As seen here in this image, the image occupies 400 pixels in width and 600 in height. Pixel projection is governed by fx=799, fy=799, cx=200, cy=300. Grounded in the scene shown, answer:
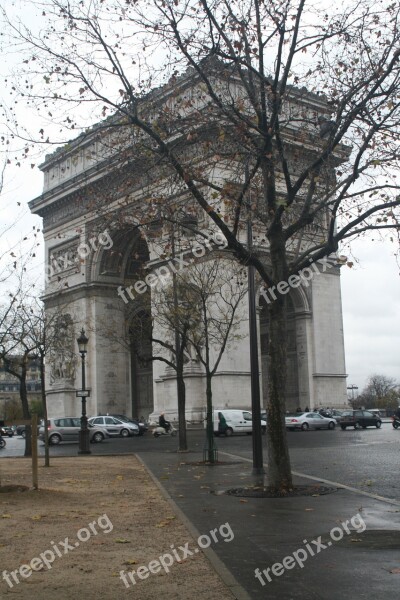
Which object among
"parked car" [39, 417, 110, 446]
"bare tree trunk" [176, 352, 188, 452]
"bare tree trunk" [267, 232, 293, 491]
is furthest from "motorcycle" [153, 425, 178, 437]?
"bare tree trunk" [267, 232, 293, 491]

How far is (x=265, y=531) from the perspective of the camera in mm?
9508

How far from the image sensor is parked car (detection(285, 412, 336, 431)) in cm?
4694

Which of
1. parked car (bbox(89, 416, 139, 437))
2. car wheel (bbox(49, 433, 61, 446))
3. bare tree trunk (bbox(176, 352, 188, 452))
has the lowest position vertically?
car wheel (bbox(49, 433, 61, 446))

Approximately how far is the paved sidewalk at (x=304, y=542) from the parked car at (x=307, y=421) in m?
32.4

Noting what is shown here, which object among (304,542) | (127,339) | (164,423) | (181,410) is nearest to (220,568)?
(304,542)

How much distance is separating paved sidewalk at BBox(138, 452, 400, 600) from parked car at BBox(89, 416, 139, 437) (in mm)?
33234

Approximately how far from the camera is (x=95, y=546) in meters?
8.65

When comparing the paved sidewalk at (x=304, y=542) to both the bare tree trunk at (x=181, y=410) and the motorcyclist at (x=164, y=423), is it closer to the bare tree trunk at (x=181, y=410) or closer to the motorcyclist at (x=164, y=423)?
the bare tree trunk at (x=181, y=410)

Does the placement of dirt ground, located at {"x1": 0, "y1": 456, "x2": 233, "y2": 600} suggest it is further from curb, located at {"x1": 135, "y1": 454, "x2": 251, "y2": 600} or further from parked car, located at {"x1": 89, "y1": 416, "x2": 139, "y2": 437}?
parked car, located at {"x1": 89, "y1": 416, "x2": 139, "y2": 437}

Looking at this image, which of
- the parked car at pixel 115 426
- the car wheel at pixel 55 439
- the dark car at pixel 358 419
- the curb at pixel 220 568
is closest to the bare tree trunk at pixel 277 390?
the curb at pixel 220 568

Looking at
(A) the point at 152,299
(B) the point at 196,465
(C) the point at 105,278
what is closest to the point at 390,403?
(C) the point at 105,278

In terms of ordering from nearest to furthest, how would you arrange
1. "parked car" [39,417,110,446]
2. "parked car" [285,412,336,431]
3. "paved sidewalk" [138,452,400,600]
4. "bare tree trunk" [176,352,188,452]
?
"paved sidewalk" [138,452,400,600] → "bare tree trunk" [176,352,188,452] → "parked car" [39,417,110,446] → "parked car" [285,412,336,431]

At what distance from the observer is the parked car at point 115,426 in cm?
4769

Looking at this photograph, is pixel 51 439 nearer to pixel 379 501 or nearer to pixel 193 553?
pixel 379 501
